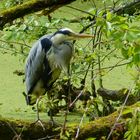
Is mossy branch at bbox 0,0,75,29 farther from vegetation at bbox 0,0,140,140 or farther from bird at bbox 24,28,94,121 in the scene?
bird at bbox 24,28,94,121

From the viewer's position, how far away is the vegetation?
48.5 inches

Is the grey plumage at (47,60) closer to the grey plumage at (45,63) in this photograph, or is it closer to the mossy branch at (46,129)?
the grey plumage at (45,63)

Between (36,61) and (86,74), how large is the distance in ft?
1.37

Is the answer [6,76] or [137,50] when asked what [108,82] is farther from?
[137,50]

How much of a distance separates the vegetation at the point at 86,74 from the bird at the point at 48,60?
0.21 feet

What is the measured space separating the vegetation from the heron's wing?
7 centimetres

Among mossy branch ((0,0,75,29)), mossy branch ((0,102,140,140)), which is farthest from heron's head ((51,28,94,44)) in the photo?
mossy branch ((0,102,140,140))

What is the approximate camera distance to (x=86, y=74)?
8.12 feet

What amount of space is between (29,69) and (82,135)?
120 cm

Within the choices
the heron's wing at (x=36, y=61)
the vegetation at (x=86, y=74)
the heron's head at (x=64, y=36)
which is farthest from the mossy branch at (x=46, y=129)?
the heron's wing at (x=36, y=61)

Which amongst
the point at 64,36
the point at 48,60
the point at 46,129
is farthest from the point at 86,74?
the point at 46,129

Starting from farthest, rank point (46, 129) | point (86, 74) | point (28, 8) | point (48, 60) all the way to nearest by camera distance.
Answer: point (48, 60) → point (86, 74) → point (28, 8) → point (46, 129)

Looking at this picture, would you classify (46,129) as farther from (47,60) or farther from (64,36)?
(47,60)

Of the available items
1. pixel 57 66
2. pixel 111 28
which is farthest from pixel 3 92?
pixel 111 28
